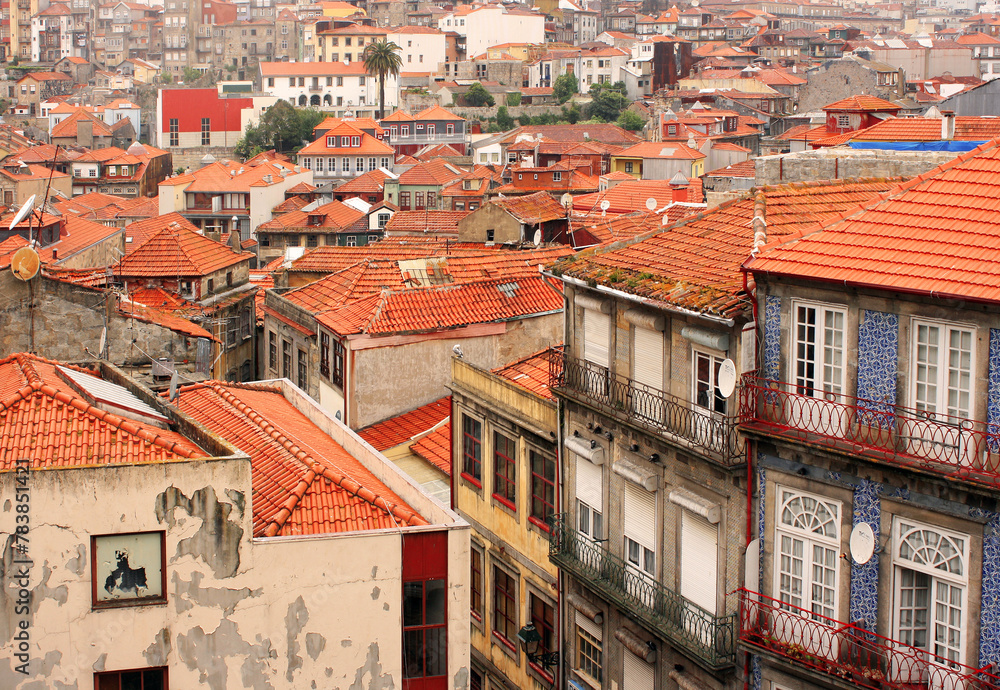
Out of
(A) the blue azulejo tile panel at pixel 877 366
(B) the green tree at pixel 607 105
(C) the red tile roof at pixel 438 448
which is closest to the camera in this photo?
(A) the blue azulejo tile panel at pixel 877 366

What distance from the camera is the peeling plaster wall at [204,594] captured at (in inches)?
595

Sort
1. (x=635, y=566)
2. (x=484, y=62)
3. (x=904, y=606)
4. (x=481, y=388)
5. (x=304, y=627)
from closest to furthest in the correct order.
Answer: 1. (x=904, y=606)
2. (x=304, y=627)
3. (x=635, y=566)
4. (x=481, y=388)
5. (x=484, y=62)

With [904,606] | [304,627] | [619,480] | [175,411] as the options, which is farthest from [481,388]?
[904,606]

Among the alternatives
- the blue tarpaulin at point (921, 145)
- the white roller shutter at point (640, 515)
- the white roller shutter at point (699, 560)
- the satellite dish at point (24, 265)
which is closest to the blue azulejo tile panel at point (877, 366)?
the white roller shutter at point (699, 560)

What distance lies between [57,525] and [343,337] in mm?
13495

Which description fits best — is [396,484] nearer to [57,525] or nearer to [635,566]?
[635,566]

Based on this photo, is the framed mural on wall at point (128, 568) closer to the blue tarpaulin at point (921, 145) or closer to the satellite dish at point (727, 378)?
the satellite dish at point (727, 378)

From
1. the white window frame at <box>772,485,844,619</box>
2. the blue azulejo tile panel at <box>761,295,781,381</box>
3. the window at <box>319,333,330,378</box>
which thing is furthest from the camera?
the window at <box>319,333,330,378</box>

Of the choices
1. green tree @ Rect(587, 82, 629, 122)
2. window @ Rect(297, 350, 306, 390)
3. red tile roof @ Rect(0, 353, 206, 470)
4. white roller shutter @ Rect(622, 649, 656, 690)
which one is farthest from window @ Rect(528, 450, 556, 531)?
green tree @ Rect(587, 82, 629, 122)

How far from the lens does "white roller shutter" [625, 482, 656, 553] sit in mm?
18969

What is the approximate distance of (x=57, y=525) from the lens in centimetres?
1509

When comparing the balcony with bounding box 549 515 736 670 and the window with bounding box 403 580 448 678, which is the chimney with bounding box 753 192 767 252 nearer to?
the balcony with bounding box 549 515 736 670

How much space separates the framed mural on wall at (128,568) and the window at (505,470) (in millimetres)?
8886

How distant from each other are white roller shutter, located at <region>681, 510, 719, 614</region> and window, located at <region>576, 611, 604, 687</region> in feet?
10.1
